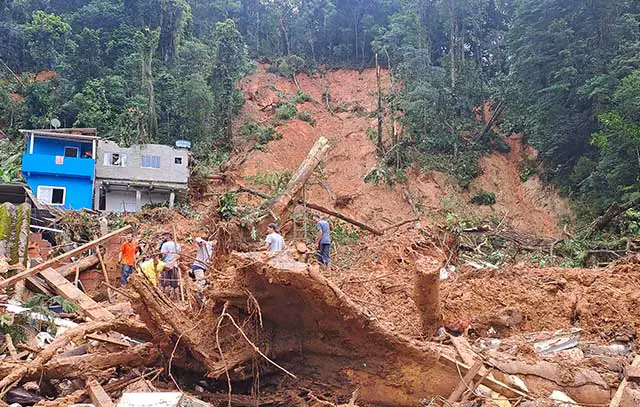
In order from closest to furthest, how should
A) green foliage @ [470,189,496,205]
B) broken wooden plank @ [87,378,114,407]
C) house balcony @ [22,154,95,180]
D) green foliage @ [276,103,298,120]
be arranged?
broken wooden plank @ [87,378,114,407] → house balcony @ [22,154,95,180] → green foliage @ [470,189,496,205] → green foliage @ [276,103,298,120]

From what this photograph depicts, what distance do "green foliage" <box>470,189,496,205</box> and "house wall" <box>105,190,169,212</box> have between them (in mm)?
16242

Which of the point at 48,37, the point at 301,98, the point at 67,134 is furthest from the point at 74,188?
the point at 301,98

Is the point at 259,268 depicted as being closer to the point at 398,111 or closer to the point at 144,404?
the point at 144,404

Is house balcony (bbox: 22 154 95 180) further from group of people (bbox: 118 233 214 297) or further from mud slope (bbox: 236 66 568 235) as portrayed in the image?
group of people (bbox: 118 233 214 297)

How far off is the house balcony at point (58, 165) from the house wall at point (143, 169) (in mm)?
770

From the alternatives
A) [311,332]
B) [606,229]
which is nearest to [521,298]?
[311,332]

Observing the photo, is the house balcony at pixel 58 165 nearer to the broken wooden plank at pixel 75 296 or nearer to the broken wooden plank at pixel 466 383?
the broken wooden plank at pixel 75 296

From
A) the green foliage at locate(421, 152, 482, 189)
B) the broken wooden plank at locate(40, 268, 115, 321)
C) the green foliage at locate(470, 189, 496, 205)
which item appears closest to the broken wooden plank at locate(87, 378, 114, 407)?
the broken wooden plank at locate(40, 268, 115, 321)

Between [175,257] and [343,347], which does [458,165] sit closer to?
[175,257]

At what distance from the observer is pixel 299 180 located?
1125cm

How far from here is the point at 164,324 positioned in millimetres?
4574

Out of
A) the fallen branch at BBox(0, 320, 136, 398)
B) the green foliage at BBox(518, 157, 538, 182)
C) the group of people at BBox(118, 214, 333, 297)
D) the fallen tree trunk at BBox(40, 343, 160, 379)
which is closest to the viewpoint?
the fallen branch at BBox(0, 320, 136, 398)

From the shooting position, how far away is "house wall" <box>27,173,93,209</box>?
2561 cm

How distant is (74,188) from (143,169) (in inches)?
132
